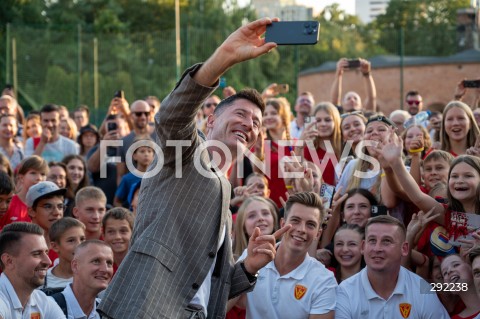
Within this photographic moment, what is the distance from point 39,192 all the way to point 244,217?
6.13 feet

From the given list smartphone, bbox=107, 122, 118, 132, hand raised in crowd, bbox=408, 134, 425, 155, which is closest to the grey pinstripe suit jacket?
hand raised in crowd, bbox=408, 134, 425, 155

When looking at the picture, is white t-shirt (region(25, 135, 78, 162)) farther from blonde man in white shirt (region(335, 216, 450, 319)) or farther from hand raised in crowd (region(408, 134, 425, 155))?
blonde man in white shirt (region(335, 216, 450, 319))

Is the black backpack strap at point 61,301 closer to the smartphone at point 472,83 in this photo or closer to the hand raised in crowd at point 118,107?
the hand raised in crowd at point 118,107

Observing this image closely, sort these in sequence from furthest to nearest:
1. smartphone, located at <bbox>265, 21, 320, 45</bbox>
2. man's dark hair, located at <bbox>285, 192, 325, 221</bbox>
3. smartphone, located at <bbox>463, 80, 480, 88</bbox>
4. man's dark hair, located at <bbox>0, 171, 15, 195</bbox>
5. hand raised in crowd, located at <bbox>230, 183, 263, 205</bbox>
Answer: smartphone, located at <bbox>463, 80, 480, 88</bbox>, hand raised in crowd, located at <bbox>230, 183, 263, 205</bbox>, man's dark hair, located at <bbox>0, 171, 15, 195</bbox>, man's dark hair, located at <bbox>285, 192, 325, 221</bbox>, smartphone, located at <bbox>265, 21, 320, 45</bbox>

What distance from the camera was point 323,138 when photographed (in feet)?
28.0

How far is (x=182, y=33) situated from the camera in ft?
71.3

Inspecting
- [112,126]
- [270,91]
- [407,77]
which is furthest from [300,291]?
[407,77]

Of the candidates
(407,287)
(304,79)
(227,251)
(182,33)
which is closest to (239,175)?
(407,287)

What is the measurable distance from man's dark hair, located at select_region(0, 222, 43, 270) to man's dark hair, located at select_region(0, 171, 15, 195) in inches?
58.8

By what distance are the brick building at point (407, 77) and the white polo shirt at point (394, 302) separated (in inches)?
A: 571

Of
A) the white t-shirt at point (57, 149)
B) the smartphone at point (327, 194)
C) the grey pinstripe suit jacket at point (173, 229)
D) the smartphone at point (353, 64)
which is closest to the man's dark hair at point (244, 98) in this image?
the grey pinstripe suit jacket at point (173, 229)

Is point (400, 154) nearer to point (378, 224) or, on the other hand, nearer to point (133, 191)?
point (378, 224)

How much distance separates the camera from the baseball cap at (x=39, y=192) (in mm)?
7594

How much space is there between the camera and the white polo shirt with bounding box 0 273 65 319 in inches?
217
